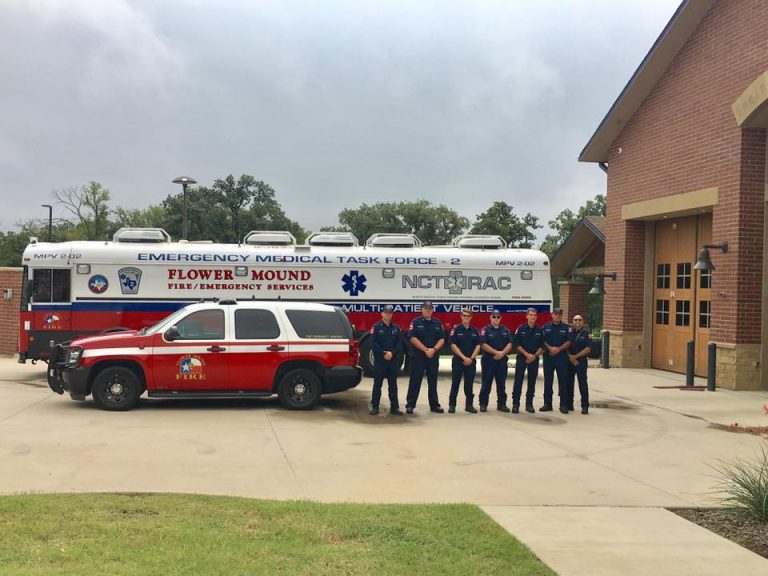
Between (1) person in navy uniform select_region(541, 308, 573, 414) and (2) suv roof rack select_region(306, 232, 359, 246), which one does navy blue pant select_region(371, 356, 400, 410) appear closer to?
(1) person in navy uniform select_region(541, 308, 573, 414)

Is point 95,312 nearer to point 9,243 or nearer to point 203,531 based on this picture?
point 203,531

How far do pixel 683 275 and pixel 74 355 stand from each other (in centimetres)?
1396

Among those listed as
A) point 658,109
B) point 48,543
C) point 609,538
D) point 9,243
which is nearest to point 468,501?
point 609,538

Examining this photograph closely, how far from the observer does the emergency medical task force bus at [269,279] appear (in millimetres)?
16000

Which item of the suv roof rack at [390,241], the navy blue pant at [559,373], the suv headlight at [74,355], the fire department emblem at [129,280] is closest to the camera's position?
the suv headlight at [74,355]

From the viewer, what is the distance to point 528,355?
12711mm

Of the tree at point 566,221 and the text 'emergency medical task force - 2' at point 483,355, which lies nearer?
the text 'emergency medical task force - 2' at point 483,355

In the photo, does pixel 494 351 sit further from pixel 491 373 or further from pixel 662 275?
pixel 662 275

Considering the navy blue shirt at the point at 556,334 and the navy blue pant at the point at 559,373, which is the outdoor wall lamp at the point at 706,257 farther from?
the navy blue pant at the point at 559,373

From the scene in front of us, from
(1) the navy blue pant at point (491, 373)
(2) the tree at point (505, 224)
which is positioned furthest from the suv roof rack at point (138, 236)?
(2) the tree at point (505, 224)

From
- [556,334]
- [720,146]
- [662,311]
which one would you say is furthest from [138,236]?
[662,311]

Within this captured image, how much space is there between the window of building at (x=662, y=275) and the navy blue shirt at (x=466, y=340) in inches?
357

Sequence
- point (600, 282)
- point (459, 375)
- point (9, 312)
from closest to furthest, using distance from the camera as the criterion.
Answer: point (459, 375), point (600, 282), point (9, 312)

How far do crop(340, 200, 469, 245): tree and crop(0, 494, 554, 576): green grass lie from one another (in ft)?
183
